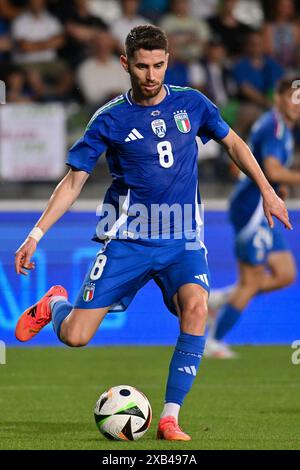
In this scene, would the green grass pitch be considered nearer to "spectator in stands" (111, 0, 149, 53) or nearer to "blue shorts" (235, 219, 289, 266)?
"blue shorts" (235, 219, 289, 266)

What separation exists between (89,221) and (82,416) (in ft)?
16.0

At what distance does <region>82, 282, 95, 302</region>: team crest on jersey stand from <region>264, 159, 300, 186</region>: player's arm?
4654mm

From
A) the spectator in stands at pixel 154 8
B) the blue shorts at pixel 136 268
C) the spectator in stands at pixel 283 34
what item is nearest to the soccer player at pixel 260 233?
the spectator in stands at pixel 283 34

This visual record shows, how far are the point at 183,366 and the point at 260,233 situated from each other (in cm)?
500

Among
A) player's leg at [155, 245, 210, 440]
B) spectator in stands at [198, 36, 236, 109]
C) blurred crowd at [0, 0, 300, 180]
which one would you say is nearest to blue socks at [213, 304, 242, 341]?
blurred crowd at [0, 0, 300, 180]

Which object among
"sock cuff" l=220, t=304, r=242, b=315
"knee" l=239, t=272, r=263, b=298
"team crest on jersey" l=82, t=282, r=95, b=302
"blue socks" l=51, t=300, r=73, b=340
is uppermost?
"team crest on jersey" l=82, t=282, r=95, b=302

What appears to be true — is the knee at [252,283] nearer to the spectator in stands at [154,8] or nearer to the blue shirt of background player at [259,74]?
the blue shirt of background player at [259,74]

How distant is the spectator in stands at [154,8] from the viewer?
1503cm

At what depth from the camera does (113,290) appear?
709 cm

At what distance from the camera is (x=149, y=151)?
7027mm

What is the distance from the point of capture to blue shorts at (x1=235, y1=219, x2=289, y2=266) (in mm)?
11648

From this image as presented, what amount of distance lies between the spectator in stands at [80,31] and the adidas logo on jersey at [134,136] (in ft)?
23.8
